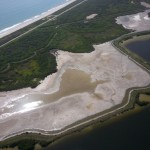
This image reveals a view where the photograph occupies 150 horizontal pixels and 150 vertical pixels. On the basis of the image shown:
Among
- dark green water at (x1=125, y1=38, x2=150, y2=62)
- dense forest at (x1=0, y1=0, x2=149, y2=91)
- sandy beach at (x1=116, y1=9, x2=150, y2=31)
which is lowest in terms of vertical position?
sandy beach at (x1=116, y1=9, x2=150, y2=31)

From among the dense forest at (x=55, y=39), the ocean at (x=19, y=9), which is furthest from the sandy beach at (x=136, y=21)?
the ocean at (x=19, y=9)

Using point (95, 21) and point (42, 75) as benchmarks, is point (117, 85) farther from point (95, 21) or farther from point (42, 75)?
point (95, 21)

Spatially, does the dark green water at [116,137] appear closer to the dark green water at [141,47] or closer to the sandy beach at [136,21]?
the dark green water at [141,47]

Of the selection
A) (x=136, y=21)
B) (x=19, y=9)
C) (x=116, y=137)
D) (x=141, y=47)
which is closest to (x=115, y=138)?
(x=116, y=137)

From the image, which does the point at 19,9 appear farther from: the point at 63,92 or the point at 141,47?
the point at 63,92

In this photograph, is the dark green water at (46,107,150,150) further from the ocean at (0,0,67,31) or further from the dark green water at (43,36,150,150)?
the ocean at (0,0,67,31)

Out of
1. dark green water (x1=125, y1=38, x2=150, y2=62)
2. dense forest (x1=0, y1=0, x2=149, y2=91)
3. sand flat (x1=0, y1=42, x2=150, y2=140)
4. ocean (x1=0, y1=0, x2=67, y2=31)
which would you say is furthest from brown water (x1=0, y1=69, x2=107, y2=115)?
ocean (x1=0, y1=0, x2=67, y2=31)
